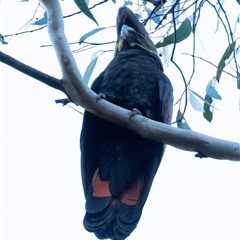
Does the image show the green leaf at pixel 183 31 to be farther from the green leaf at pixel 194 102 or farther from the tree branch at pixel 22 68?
the tree branch at pixel 22 68

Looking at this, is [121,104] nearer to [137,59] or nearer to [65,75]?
[137,59]

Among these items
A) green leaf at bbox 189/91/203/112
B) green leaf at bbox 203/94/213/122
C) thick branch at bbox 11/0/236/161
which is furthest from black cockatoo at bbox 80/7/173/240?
thick branch at bbox 11/0/236/161

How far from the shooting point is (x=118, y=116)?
157 centimetres

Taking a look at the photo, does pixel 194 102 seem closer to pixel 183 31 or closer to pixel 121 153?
pixel 183 31

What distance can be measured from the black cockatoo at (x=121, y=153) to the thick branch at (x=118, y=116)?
0.33 m

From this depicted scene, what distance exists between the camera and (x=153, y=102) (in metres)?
2.03

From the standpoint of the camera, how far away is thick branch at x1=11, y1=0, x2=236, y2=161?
1487 mm

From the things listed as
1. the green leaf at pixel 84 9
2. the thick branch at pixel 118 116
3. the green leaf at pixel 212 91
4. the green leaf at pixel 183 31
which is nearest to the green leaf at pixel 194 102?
the green leaf at pixel 212 91

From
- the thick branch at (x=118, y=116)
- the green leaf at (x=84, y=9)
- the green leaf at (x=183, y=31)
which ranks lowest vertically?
the thick branch at (x=118, y=116)

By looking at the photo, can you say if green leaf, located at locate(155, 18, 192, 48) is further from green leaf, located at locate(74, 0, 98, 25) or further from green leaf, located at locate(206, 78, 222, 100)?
green leaf, located at locate(74, 0, 98, 25)

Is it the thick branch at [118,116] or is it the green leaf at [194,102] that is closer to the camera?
the thick branch at [118,116]

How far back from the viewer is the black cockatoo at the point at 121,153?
5.93 ft

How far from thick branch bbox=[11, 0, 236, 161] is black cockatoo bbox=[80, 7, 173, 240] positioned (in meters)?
0.33

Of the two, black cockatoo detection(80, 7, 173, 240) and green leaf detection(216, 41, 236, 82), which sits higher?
green leaf detection(216, 41, 236, 82)
